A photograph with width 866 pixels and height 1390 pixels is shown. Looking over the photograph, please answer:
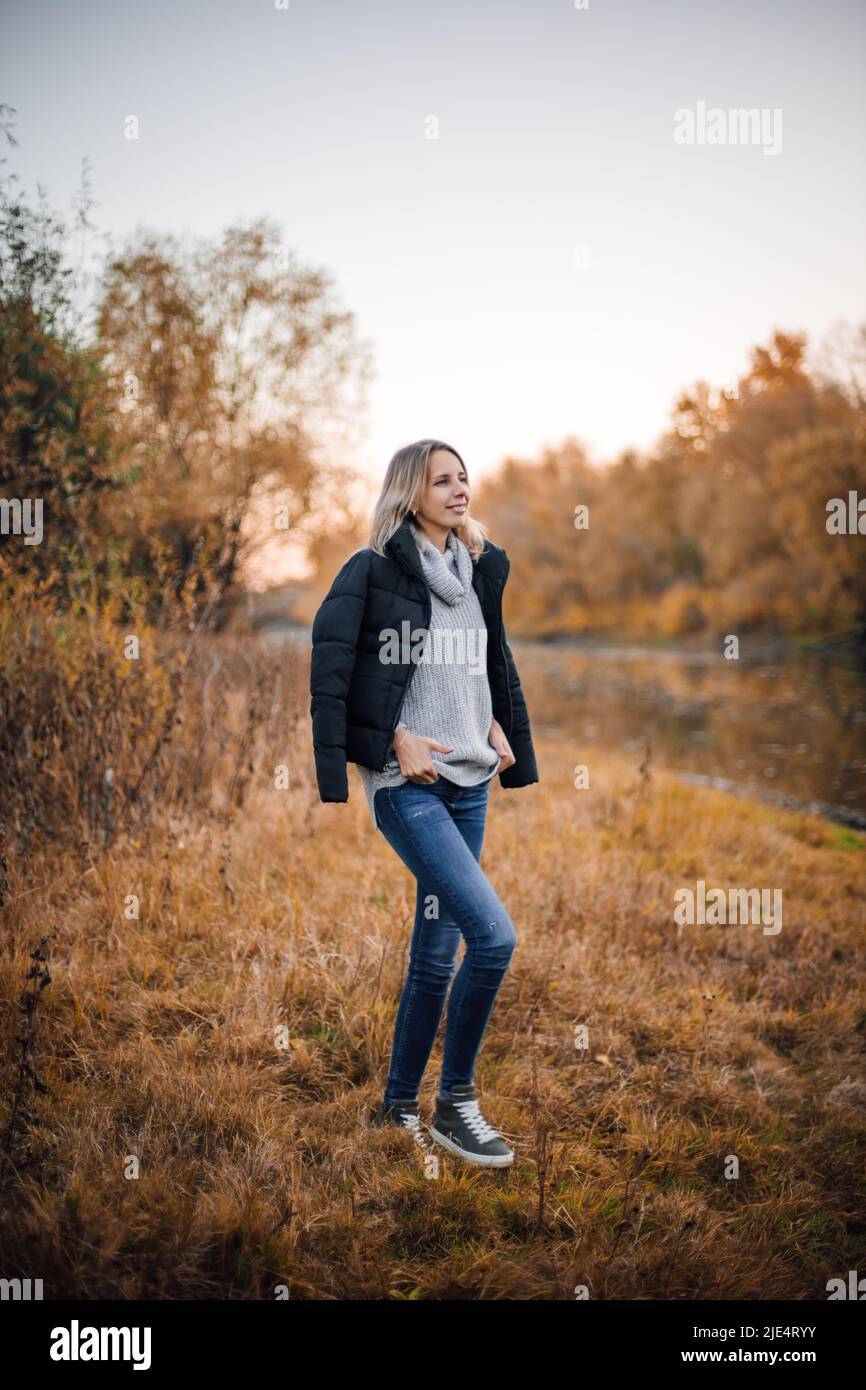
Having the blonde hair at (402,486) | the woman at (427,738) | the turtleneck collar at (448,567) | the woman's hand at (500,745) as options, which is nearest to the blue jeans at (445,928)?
the woman at (427,738)

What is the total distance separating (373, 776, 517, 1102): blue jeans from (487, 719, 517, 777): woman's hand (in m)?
0.13

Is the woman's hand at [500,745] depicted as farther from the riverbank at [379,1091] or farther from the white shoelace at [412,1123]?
the white shoelace at [412,1123]

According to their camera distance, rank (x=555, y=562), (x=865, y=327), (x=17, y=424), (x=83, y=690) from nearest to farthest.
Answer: (x=83, y=690) → (x=17, y=424) → (x=865, y=327) → (x=555, y=562)

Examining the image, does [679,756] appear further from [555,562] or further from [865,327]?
[555,562]

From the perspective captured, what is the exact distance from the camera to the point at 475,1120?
289 cm

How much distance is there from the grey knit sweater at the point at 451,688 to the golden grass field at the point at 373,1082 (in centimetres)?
110

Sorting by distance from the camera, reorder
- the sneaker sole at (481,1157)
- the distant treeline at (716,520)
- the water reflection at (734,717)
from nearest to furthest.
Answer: the sneaker sole at (481,1157), the water reflection at (734,717), the distant treeline at (716,520)

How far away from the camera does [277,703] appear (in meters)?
7.67

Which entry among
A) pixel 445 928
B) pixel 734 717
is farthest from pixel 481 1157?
pixel 734 717

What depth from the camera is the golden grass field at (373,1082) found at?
2.40 meters

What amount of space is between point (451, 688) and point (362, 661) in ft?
1.03
